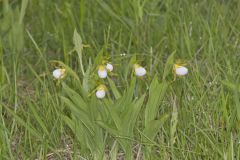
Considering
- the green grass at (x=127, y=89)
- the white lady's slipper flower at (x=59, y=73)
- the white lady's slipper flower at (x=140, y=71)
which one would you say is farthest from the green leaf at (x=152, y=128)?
the white lady's slipper flower at (x=59, y=73)

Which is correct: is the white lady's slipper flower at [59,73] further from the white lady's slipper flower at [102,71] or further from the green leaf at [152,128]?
the green leaf at [152,128]

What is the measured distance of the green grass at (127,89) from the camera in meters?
2.35

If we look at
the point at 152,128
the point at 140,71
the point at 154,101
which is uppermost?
the point at 140,71

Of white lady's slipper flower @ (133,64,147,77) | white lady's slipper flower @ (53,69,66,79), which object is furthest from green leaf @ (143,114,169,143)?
white lady's slipper flower @ (53,69,66,79)

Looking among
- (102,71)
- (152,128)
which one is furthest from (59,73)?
(152,128)

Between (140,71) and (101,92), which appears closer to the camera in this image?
(101,92)

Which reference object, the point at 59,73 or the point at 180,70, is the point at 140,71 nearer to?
the point at 180,70

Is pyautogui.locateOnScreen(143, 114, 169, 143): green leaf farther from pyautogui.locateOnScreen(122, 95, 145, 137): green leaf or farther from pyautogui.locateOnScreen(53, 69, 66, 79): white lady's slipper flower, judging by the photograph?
pyautogui.locateOnScreen(53, 69, 66, 79): white lady's slipper flower

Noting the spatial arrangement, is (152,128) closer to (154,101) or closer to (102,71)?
(154,101)

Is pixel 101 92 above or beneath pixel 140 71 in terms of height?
beneath

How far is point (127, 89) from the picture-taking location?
94.1 inches

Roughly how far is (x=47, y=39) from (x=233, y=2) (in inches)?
45.7

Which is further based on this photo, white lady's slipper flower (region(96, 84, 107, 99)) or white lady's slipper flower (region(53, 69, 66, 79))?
white lady's slipper flower (region(53, 69, 66, 79))

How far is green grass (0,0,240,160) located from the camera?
235 centimetres
